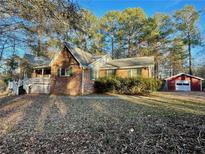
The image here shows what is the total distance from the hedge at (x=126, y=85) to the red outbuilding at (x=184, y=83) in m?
11.1

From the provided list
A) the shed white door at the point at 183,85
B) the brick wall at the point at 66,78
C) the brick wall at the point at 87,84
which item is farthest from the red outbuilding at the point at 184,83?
the brick wall at the point at 66,78

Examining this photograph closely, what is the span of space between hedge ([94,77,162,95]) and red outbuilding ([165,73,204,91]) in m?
11.1

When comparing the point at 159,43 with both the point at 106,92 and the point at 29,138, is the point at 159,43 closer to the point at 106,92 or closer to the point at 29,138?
the point at 106,92

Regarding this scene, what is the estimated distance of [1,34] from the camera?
6.53 metres

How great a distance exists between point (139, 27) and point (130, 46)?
144 inches

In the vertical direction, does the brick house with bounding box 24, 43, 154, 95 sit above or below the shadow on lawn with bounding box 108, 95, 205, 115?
above

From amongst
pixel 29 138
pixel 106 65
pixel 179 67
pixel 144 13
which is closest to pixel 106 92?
pixel 106 65

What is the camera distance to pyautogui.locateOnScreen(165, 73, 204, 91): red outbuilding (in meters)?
23.8

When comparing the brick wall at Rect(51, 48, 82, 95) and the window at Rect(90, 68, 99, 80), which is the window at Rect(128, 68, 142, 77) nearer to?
the window at Rect(90, 68, 99, 80)

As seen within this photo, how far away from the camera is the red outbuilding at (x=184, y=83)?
23.8 meters

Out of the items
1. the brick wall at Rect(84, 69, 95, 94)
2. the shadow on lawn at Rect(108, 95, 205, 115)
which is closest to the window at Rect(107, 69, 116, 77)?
the brick wall at Rect(84, 69, 95, 94)

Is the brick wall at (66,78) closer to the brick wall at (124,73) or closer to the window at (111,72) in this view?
the brick wall at (124,73)

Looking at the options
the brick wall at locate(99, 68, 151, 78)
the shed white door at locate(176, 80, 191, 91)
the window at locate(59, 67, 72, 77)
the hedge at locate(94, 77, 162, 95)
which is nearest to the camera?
the hedge at locate(94, 77, 162, 95)

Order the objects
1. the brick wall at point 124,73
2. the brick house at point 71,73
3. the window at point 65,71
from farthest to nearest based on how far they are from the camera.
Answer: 1. the brick wall at point 124,73
2. the window at point 65,71
3. the brick house at point 71,73
